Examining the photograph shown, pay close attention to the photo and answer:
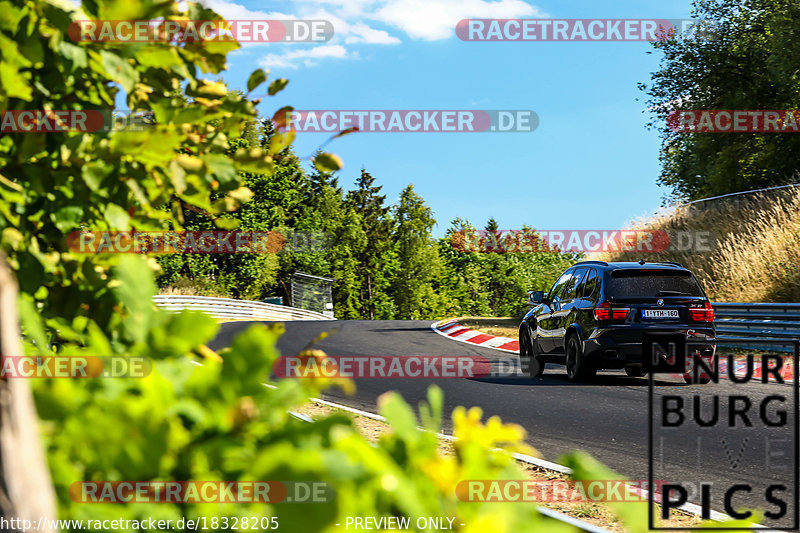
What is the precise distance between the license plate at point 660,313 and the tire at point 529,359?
2541 mm

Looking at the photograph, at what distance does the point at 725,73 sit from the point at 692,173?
4.63 meters

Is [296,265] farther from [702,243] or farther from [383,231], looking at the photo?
[702,243]

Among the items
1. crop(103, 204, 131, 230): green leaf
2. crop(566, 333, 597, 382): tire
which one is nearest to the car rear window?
crop(566, 333, 597, 382): tire

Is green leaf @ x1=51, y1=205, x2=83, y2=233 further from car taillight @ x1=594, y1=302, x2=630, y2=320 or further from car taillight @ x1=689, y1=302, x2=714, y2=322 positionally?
car taillight @ x1=689, y1=302, x2=714, y2=322

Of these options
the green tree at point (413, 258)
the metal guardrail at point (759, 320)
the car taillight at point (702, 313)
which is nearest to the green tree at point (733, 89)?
the metal guardrail at point (759, 320)

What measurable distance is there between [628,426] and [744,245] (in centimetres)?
1510

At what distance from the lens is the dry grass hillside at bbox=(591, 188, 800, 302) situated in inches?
725

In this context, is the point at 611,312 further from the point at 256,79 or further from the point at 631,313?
the point at 256,79

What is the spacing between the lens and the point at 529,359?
14.6 m

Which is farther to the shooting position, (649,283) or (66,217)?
(649,283)

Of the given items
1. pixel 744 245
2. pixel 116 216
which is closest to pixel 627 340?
pixel 116 216

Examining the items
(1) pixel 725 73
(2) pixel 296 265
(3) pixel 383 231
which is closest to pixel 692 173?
(1) pixel 725 73

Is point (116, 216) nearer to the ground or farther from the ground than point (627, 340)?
farther from the ground

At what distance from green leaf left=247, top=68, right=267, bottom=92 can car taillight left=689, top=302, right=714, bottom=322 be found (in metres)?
10.1
